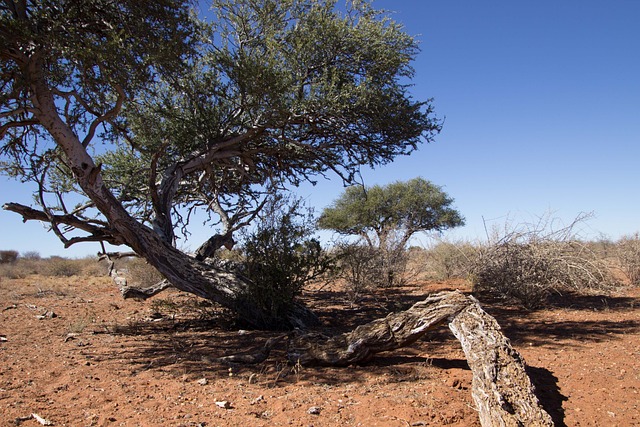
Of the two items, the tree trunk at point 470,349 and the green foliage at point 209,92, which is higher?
the green foliage at point 209,92

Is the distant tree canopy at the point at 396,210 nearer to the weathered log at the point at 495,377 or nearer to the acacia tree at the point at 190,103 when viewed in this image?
the acacia tree at the point at 190,103

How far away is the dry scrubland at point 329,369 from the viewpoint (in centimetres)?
403

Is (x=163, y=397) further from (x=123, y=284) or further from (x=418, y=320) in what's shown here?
(x=123, y=284)

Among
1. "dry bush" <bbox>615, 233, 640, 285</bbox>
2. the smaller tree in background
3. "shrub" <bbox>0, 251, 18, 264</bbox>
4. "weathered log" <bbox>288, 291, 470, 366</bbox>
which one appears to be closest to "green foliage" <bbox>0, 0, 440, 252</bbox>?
"weathered log" <bbox>288, 291, 470, 366</bbox>

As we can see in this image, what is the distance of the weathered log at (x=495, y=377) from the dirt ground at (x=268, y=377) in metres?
0.29

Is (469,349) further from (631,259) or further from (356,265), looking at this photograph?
(631,259)

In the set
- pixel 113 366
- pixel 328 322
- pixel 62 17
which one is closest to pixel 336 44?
pixel 62 17

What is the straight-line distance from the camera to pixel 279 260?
289 inches

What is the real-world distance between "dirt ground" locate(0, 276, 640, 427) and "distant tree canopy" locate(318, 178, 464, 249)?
16583 mm

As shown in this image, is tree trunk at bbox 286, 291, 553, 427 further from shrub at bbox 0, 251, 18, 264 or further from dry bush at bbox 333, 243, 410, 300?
shrub at bbox 0, 251, 18, 264

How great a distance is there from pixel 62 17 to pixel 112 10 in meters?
0.89

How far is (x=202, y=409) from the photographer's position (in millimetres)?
4184

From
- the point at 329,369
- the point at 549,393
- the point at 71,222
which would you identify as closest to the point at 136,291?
the point at 71,222

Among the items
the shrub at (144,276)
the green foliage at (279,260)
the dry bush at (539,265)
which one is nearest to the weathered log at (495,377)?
the green foliage at (279,260)
